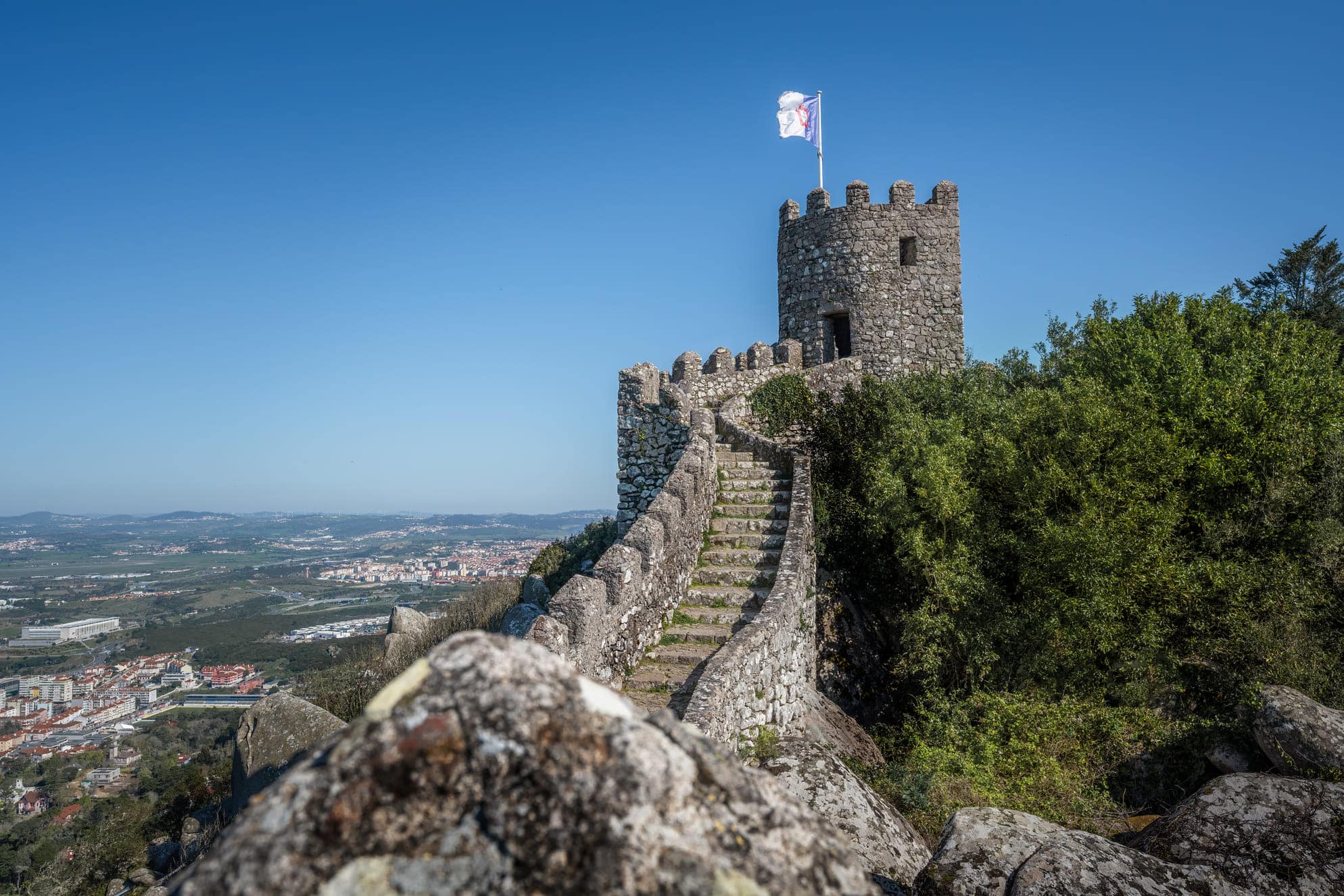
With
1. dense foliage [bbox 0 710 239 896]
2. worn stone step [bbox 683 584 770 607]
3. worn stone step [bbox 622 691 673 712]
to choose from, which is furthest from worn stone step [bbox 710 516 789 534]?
dense foliage [bbox 0 710 239 896]

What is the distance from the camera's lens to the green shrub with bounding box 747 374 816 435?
16.4 meters

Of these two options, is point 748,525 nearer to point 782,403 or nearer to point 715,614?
point 715,614

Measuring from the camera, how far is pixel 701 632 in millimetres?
10078

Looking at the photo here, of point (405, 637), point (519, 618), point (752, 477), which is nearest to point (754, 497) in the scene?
point (752, 477)

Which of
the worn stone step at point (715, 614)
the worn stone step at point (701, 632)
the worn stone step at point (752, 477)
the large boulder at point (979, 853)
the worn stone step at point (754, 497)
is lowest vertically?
the large boulder at point (979, 853)

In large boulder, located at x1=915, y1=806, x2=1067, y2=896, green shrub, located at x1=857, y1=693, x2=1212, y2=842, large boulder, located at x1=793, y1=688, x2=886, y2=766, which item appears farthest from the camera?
large boulder, located at x1=793, y1=688, x2=886, y2=766

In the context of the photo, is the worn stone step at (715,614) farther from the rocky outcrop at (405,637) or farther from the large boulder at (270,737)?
the rocky outcrop at (405,637)

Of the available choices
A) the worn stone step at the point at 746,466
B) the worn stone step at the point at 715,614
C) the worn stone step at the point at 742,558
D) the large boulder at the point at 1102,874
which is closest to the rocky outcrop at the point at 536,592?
the worn stone step at the point at 746,466

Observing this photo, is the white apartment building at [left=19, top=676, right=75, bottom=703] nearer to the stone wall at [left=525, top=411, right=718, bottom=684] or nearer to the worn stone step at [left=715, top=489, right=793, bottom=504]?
the worn stone step at [left=715, top=489, right=793, bottom=504]

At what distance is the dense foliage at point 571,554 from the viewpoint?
1977cm

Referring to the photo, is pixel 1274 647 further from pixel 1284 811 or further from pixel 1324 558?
pixel 1284 811

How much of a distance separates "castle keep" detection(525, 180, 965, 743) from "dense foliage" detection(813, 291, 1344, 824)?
1748 mm

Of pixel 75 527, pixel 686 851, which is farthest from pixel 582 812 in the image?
pixel 75 527

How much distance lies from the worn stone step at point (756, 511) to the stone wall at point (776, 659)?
0.40 meters
